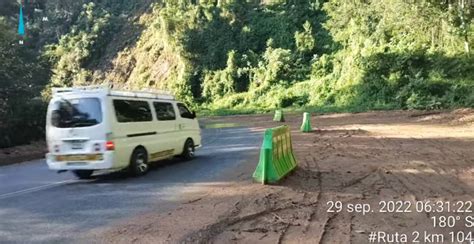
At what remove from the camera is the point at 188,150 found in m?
15.8

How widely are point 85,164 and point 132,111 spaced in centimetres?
181

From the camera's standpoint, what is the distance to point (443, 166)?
39.6ft

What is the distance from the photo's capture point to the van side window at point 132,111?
12.3m

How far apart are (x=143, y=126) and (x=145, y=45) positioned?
59.4m

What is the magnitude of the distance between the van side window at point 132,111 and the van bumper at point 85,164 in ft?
3.20

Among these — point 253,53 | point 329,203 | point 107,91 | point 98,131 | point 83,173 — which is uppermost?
point 253,53

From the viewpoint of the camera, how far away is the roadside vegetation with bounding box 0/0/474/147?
34.3 meters

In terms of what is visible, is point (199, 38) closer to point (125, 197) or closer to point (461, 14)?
point (461, 14)

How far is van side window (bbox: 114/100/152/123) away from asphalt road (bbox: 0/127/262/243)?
1446 millimetres

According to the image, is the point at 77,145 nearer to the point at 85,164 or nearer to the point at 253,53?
the point at 85,164

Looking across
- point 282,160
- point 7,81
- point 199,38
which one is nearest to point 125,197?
point 282,160

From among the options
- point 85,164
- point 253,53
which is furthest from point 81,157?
point 253,53

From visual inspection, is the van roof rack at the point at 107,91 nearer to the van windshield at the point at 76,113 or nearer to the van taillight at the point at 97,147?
the van windshield at the point at 76,113

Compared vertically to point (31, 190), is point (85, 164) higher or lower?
higher
